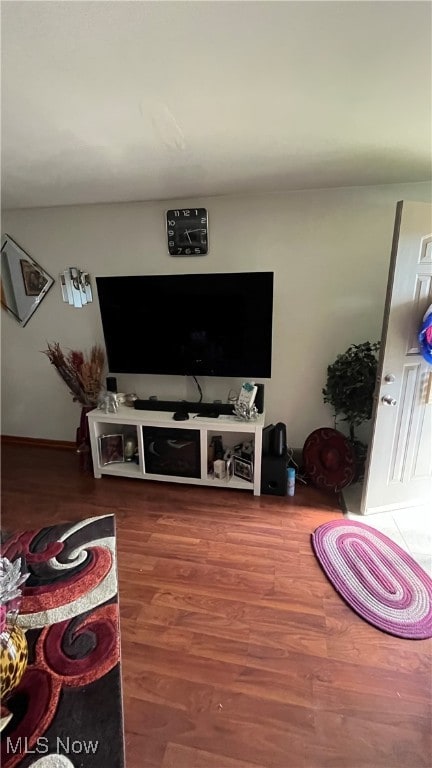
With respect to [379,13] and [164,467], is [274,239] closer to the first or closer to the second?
[379,13]

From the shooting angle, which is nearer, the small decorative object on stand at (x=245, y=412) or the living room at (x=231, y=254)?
the living room at (x=231, y=254)

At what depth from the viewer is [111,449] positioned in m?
2.51

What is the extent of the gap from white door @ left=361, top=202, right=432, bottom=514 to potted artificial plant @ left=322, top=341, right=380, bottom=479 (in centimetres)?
26

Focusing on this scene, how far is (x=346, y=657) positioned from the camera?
1210 millimetres

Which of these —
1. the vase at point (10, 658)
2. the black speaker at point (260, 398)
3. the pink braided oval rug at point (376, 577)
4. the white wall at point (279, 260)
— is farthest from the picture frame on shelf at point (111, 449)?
the pink braided oval rug at point (376, 577)

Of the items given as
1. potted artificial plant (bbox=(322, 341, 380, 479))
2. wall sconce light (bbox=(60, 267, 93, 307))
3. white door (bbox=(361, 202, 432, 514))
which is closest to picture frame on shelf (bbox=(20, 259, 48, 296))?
wall sconce light (bbox=(60, 267, 93, 307))

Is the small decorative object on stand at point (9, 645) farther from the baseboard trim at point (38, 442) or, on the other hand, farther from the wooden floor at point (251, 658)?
the baseboard trim at point (38, 442)

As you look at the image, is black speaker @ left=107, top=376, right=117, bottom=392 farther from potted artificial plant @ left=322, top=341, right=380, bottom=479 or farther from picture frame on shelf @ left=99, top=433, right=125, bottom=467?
potted artificial plant @ left=322, top=341, right=380, bottom=479

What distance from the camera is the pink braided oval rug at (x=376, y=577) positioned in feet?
4.41

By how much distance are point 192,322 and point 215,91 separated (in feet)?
4.22

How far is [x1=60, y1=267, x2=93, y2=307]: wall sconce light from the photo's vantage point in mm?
2584

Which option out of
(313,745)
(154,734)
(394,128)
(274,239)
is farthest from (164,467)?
(394,128)

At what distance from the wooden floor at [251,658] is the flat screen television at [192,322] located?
3.53 feet

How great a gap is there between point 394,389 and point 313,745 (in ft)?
5.22
